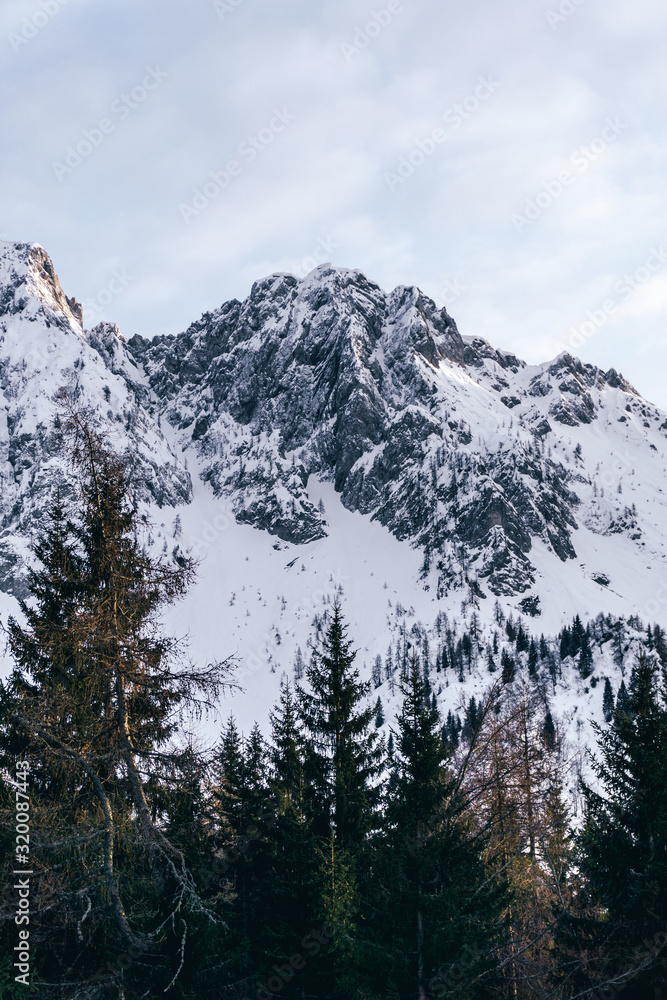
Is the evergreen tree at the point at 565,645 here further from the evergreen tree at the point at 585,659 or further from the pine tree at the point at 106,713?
the pine tree at the point at 106,713

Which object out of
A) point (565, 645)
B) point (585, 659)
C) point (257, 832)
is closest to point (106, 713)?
point (257, 832)

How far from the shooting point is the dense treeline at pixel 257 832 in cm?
962

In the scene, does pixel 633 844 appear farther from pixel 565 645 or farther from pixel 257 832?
pixel 565 645

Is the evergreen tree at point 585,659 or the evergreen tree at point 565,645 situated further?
the evergreen tree at point 565,645

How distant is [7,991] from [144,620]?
16.1ft

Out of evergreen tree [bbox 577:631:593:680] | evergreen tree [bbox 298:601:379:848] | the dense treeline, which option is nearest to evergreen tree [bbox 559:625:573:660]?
evergreen tree [bbox 577:631:593:680]

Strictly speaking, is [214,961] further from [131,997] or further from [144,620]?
[144,620]

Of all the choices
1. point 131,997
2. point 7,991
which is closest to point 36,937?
point 7,991

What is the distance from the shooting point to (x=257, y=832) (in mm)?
19812

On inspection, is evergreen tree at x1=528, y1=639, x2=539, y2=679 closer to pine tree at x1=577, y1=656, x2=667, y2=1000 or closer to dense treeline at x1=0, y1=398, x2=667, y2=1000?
dense treeline at x1=0, y1=398, x2=667, y2=1000

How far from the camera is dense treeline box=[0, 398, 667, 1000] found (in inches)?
379

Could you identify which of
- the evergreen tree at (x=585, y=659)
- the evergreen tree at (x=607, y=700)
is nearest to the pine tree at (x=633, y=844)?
the evergreen tree at (x=607, y=700)

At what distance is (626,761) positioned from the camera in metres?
16.3

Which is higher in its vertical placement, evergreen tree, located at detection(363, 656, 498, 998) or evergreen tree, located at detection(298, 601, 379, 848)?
evergreen tree, located at detection(298, 601, 379, 848)
